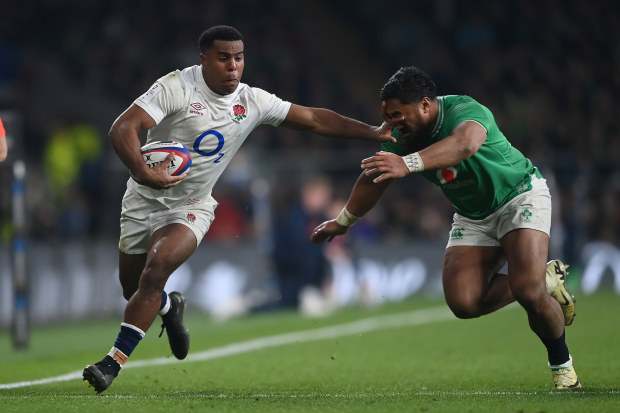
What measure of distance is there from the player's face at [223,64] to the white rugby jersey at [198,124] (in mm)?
95

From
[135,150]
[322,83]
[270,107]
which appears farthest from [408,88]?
[322,83]

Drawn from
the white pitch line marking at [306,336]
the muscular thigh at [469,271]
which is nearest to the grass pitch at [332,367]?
the white pitch line marking at [306,336]

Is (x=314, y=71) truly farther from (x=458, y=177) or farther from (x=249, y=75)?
(x=458, y=177)

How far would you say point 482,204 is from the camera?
25.1 feet

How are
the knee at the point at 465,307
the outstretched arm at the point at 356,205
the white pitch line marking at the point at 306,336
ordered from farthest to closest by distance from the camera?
the white pitch line marking at the point at 306,336 → the outstretched arm at the point at 356,205 → the knee at the point at 465,307

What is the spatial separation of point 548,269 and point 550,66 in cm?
1844

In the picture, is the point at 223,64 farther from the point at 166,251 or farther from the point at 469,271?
the point at 469,271

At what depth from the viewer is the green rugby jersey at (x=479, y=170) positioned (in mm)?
7398

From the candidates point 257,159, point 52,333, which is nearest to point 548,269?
point 52,333

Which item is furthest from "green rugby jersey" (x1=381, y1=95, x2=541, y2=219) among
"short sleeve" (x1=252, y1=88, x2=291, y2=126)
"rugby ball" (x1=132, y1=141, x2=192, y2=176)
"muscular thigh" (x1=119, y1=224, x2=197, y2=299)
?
"muscular thigh" (x1=119, y1=224, x2=197, y2=299)

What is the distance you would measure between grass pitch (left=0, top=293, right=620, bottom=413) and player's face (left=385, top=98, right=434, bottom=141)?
6.23ft

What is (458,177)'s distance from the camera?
24.6ft

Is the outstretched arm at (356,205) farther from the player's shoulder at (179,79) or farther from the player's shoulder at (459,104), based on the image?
the player's shoulder at (179,79)

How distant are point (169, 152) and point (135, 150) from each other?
0.34m
